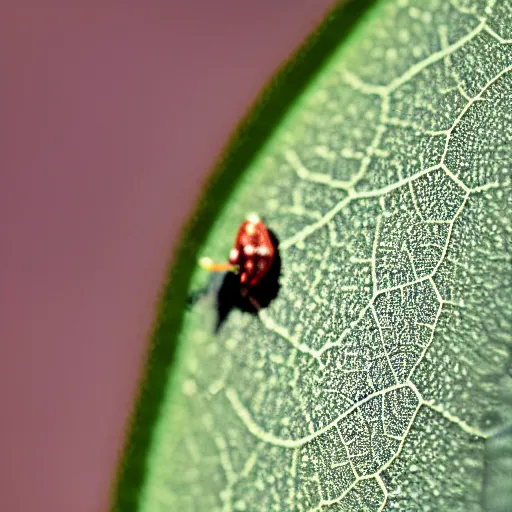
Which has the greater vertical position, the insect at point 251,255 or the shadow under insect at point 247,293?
the insect at point 251,255

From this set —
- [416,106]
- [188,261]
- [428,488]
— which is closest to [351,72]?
[416,106]

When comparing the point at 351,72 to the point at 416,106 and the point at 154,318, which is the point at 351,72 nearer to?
the point at 416,106

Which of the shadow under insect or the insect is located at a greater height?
the insect

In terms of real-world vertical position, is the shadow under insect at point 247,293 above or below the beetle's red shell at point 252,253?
below
